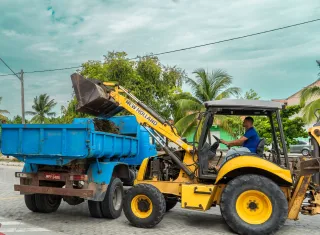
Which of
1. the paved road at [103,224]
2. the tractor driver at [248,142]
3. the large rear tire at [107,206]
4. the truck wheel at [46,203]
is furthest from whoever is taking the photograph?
the truck wheel at [46,203]

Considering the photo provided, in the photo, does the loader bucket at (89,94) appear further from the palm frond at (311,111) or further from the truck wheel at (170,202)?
the palm frond at (311,111)

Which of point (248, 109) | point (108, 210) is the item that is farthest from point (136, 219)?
point (248, 109)

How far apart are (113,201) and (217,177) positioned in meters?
2.40

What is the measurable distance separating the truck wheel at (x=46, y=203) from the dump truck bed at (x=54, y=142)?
131cm

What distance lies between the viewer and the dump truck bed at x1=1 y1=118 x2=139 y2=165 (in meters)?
7.13

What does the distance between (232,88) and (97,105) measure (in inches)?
609

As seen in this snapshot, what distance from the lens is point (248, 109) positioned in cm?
737

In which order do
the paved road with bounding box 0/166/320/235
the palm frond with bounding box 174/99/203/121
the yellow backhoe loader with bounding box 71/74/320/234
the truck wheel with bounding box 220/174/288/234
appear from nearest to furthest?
1. the truck wheel with bounding box 220/174/288/234
2. the yellow backhoe loader with bounding box 71/74/320/234
3. the paved road with bounding box 0/166/320/235
4. the palm frond with bounding box 174/99/203/121

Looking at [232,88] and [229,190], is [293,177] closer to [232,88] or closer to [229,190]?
[229,190]

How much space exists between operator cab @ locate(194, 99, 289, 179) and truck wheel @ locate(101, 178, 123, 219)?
75.8 inches

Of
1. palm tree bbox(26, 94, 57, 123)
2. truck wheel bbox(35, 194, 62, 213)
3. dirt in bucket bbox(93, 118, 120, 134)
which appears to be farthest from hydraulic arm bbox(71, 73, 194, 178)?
palm tree bbox(26, 94, 57, 123)

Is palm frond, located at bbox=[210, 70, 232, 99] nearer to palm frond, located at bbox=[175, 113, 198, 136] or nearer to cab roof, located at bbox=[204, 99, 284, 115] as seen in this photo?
palm frond, located at bbox=[175, 113, 198, 136]

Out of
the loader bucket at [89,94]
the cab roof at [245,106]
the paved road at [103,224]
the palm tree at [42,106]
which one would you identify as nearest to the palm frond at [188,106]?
the paved road at [103,224]

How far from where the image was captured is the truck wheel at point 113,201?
799 cm
